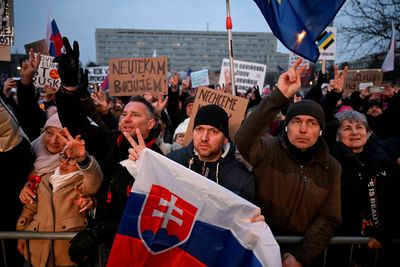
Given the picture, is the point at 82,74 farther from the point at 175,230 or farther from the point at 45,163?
the point at 175,230

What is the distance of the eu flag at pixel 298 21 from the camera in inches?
120

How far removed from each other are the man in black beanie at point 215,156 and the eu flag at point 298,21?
1.28m

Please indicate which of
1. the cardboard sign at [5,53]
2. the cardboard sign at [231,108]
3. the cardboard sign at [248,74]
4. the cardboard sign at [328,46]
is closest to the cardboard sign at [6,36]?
the cardboard sign at [5,53]

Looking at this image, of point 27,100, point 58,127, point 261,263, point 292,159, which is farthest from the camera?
point 27,100

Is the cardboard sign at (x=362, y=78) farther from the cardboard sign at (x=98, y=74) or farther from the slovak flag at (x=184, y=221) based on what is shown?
the slovak flag at (x=184, y=221)

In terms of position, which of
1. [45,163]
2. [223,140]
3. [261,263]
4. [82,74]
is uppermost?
[82,74]

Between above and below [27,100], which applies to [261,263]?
below

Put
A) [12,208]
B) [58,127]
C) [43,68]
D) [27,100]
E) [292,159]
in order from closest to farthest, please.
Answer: [292,159] → [12,208] → [58,127] → [27,100] → [43,68]

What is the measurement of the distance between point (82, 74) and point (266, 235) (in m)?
2.27

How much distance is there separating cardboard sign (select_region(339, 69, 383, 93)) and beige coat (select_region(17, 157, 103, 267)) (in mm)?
7641

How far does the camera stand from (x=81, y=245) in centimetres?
217

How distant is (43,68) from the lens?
546 centimetres

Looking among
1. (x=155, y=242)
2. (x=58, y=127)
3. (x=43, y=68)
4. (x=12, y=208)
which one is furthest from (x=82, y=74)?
(x=43, y=68)

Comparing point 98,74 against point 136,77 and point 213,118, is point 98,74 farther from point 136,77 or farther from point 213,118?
point 213,118
